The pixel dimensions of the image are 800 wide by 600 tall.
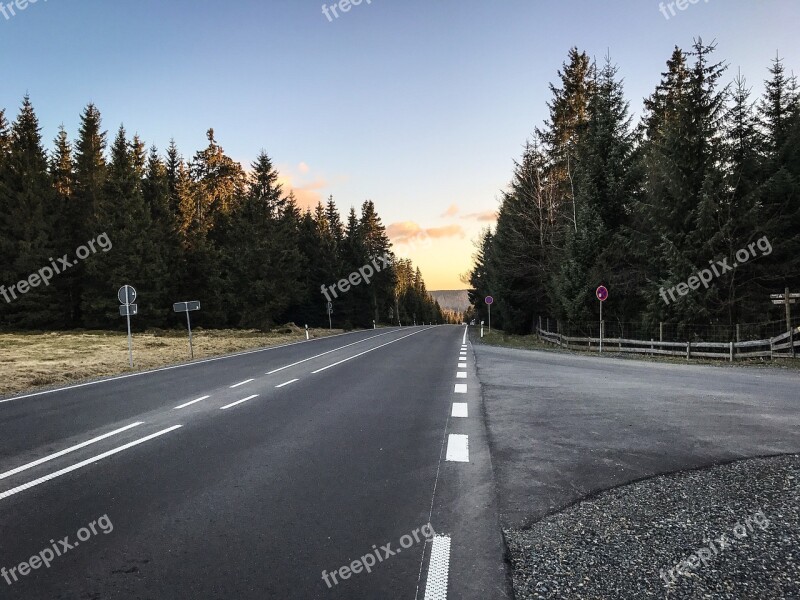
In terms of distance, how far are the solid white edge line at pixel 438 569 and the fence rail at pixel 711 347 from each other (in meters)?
18.1

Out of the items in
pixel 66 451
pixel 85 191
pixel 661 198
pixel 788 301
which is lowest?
pixel 66 451

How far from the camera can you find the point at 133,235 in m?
38.2

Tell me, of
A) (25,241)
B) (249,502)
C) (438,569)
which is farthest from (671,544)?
(25,241)

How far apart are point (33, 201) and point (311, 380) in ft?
128

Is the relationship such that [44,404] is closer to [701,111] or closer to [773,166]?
[701,111]

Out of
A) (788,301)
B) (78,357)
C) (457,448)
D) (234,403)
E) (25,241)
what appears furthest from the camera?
(25,241)

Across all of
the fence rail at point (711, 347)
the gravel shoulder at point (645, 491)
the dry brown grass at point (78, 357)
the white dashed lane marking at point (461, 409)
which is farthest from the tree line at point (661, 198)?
the dry brown grass at point (78, 357)

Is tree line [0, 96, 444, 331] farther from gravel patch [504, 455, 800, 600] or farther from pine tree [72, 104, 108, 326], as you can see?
gravel patch [504, 455, 800, 600]

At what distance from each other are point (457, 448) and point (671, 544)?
9.42 feet

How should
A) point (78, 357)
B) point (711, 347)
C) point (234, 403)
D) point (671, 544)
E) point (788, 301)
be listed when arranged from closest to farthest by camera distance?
point (671, 544)
point (234, 403)
point (788, 301)
point (711, 347)
point (78, 357)

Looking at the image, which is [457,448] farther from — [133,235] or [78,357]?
[133,235]

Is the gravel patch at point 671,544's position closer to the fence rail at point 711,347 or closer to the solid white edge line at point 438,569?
the solid white edge line at point 438,569

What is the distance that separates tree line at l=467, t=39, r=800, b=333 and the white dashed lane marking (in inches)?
589

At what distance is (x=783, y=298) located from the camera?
17844 millimetres
